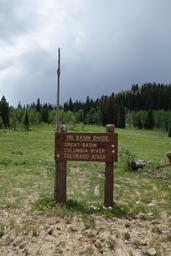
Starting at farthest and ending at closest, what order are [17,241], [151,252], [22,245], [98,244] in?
[17,241] → [22,245] → [98,244] → [151,252]

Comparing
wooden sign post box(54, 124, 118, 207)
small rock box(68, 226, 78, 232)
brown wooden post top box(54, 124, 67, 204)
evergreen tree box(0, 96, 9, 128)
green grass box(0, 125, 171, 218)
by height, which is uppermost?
evergreen tree box(0, 96, 9, 128)

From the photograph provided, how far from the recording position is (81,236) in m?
9.37

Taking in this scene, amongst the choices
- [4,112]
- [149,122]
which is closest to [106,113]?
[149,122]

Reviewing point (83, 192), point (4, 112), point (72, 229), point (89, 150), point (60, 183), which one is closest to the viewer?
point (72, 229)

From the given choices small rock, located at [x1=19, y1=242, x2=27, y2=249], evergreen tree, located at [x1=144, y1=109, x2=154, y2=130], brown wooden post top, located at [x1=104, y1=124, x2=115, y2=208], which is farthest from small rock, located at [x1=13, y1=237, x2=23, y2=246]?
evergreen tree, located at [x1=144, y1=109, x2=154, y2=130]

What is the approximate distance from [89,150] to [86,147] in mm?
134

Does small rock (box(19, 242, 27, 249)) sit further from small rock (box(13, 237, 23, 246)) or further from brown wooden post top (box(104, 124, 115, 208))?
brown wooden post top (box(104, 124, 115, 208))

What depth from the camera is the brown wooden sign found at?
11.7m

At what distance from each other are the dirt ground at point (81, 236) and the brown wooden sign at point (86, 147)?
197cm

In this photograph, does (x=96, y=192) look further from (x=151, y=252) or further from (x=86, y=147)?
(x=151, y=252)

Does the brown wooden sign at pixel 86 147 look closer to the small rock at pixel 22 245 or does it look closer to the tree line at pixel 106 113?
the small rock at pixel 22 245

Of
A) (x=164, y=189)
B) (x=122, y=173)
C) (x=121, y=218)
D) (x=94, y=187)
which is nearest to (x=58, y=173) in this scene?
(x=121, y=218)

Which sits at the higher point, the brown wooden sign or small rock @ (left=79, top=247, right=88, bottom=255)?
the brown wooden sign

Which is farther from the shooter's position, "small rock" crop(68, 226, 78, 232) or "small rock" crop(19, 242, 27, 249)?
"small rock" crop(68, 226, 78, 232)
